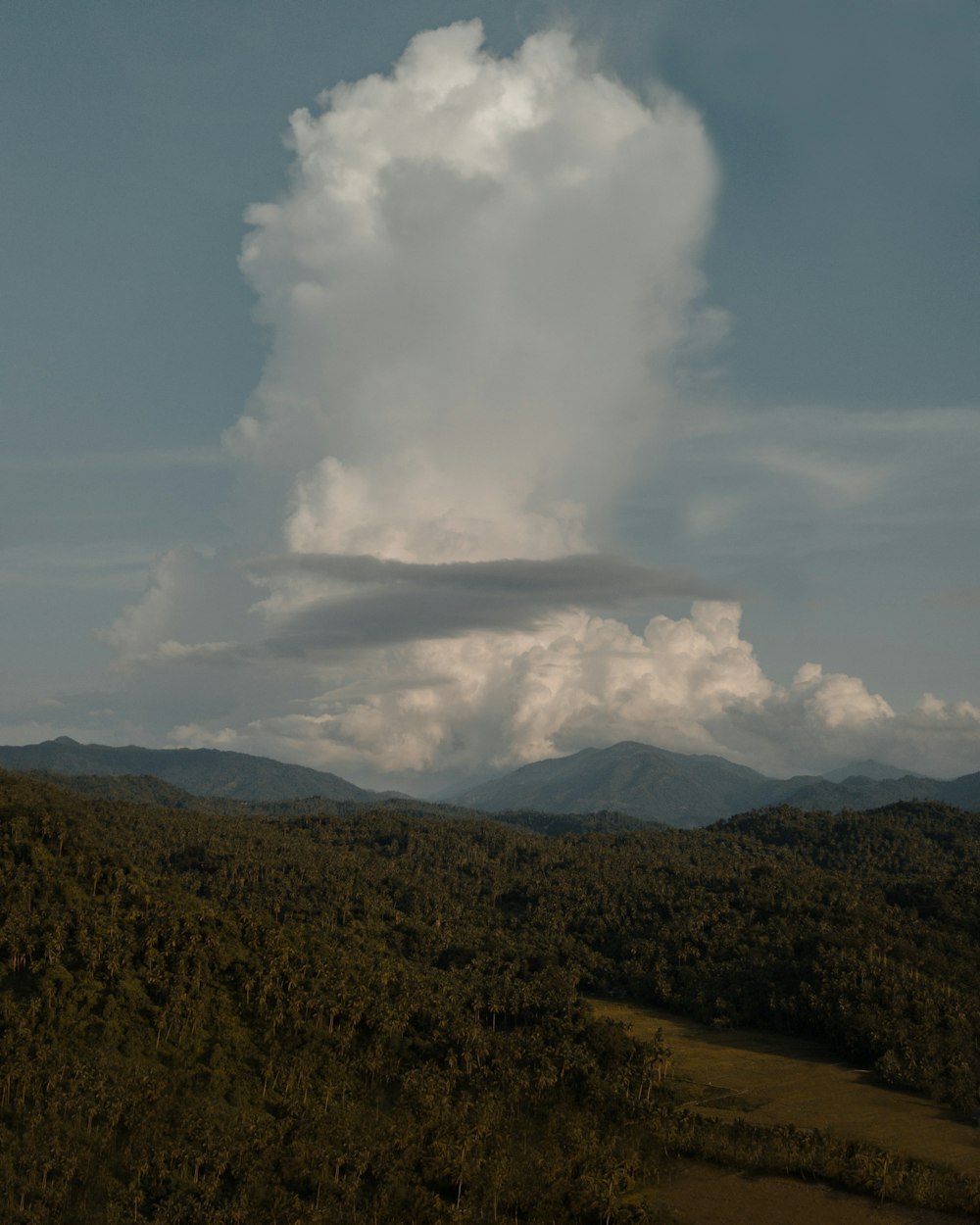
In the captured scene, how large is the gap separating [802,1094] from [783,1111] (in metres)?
10.7

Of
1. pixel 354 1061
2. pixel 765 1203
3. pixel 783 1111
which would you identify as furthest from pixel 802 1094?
pixel 354 1061

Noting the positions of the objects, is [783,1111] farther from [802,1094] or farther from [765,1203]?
[765,1203]

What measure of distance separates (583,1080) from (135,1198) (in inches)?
2495

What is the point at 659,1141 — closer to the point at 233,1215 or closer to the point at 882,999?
the point at 233,1215

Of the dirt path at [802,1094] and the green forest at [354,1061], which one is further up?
the green forest at [354,1061]

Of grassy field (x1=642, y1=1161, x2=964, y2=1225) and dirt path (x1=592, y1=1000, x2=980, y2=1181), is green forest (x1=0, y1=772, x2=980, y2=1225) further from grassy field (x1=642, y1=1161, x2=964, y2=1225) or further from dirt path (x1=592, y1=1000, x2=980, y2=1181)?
dirt path (x1=592, y1=1000, x2=980, y2=1181)

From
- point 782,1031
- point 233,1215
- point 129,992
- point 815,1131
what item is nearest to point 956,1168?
point 815,1131

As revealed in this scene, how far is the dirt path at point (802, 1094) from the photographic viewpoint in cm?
12238

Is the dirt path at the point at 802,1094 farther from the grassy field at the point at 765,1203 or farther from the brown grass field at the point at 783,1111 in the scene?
the grassy field at the point at 765,1203

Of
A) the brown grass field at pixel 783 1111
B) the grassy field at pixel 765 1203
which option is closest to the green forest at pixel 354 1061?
the grassy field at pixel 765 1203

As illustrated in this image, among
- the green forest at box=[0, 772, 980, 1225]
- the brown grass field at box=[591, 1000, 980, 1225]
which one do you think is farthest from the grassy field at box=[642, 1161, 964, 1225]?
the green forest at box=[0, 772, 980, 1225]

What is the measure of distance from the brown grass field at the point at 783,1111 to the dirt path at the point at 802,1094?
0.15 m

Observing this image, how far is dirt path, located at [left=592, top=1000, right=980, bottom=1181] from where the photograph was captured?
122 metres

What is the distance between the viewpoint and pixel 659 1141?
11669cm
